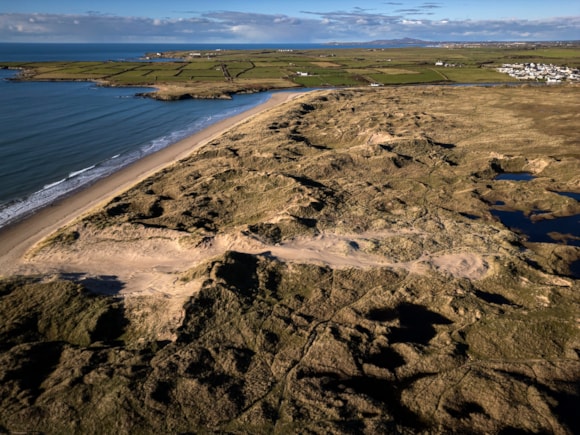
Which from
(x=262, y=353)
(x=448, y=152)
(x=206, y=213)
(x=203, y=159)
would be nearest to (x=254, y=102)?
(x=203, y=159)

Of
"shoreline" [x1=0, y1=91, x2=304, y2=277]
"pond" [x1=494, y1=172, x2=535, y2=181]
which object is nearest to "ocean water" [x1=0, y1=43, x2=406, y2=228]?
"shoreline" [x1=0, y1=91, x2=304, y2=277]

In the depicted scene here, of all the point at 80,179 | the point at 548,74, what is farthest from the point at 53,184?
the point at 548,74

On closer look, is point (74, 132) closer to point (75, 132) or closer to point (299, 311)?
point (75, 132)

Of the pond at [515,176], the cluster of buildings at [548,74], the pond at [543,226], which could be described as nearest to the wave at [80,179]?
the pond at [543,226]

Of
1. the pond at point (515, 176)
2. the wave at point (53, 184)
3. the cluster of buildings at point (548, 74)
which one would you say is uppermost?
the cluster of buildings at point (548, 74)

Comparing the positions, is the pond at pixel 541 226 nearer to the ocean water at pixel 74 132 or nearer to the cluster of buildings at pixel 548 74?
the ocean water at pixel 74 132

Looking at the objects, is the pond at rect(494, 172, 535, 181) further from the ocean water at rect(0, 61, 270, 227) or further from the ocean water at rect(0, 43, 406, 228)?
the ocean water at rect(0, 43, 406, 228)

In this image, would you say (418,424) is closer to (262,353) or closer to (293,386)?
(293,386)
